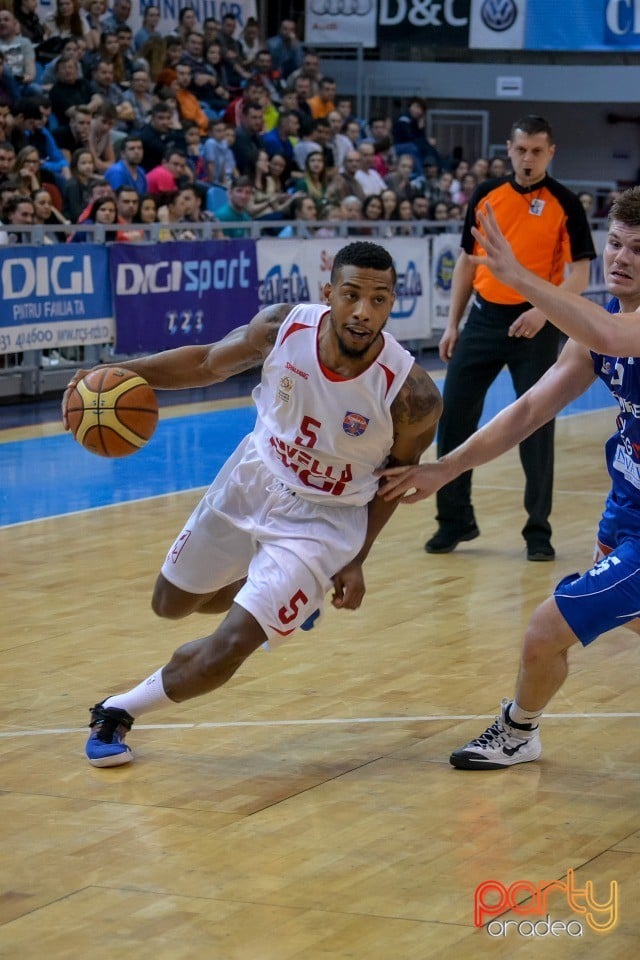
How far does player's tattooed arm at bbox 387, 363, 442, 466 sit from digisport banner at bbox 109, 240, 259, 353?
346 inches

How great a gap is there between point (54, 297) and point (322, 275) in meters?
3.84

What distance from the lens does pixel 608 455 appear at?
4.76m

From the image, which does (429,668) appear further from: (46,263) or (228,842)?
(46,263)

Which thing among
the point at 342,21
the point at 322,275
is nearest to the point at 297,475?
the point at 322,275

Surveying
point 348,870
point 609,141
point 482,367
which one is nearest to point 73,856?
point 348,870

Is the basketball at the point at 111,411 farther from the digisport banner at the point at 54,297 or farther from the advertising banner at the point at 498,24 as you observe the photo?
the advertising banner at the point at 498,24

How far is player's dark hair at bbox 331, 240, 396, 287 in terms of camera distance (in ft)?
15.1

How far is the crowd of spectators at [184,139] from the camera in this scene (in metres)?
14.1

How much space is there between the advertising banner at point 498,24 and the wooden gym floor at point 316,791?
18.3 metres

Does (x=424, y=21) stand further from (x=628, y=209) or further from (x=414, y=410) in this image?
(x=628, y=209)

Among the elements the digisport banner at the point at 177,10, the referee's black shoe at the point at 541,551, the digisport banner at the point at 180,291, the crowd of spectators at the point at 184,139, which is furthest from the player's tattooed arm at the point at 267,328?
the digisport banner at the point at 177,10

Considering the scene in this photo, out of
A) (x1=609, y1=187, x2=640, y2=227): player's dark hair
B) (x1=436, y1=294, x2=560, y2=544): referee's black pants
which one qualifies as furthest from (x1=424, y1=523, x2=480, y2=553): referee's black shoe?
(x1=609, y1=187, x2=640, y2=227): player's dark hair

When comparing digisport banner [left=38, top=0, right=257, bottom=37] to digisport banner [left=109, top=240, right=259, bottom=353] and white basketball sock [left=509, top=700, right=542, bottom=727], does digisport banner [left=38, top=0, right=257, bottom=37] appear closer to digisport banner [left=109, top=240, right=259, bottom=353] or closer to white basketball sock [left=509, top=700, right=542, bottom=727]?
digisport banner [left=109, top=240, right=259, bottom=353]

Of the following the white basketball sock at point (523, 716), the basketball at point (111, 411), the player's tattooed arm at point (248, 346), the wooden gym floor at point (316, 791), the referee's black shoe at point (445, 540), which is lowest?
the referee's black shoe at point (445, 540)
